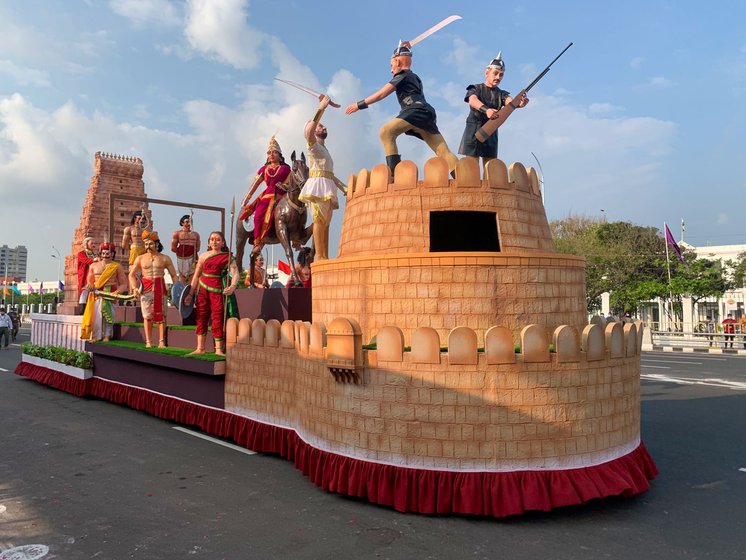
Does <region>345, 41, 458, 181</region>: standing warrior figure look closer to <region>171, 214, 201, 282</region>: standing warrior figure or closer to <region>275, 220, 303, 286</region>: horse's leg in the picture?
<region>275, 220, 303, 286</region>: horse's leg

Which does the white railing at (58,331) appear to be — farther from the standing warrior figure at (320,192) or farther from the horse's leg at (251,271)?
the standing warrior figure at (320,192)

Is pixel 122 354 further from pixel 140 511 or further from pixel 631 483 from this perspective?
pixel 631 483

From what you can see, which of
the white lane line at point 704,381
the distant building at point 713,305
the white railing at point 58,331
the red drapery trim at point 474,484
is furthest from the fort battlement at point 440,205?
the distant building at point 713,305

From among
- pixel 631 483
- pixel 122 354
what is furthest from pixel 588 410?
pixel 122 354

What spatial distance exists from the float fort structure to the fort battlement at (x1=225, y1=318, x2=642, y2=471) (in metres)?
0.01

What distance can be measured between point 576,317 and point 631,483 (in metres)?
1.98

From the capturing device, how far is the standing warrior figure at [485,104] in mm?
7816

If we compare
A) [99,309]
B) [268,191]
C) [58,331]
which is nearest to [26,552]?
[268,191]

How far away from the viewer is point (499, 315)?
610 cm

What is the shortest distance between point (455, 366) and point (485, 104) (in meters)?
4.25

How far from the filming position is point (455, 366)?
552 cm

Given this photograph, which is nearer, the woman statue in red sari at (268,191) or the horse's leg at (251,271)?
the woman statue in red sari at (268,191)

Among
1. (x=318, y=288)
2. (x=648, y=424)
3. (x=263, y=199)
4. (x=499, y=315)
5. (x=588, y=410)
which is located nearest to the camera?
(x=588, y=410)

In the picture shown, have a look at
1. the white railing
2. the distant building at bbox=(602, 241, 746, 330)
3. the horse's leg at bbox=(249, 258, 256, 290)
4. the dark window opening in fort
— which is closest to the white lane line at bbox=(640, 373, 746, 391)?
the dark window opening in fort
